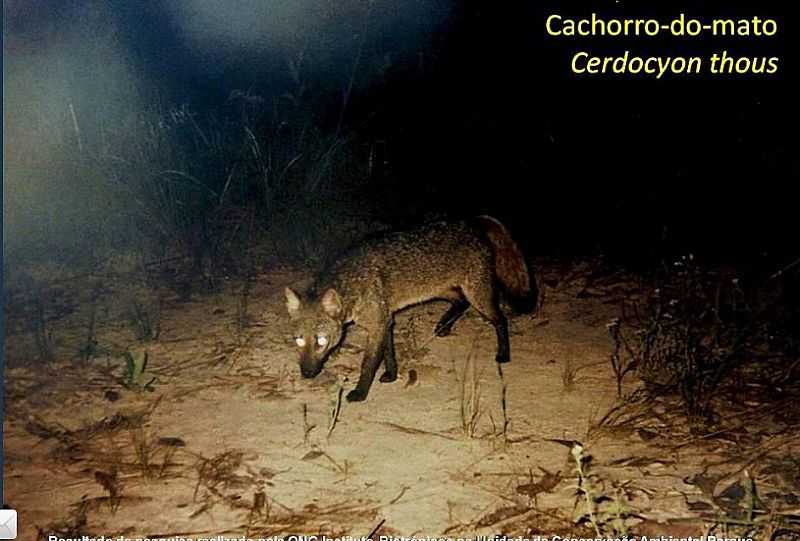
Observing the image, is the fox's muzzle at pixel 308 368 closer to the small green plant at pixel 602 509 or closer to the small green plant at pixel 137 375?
the small green plant at pixel 137 375

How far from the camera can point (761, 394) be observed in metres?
5.05

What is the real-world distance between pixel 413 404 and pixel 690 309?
2.28 meters

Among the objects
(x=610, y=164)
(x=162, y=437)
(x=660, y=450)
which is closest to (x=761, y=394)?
(x=660, y=450)

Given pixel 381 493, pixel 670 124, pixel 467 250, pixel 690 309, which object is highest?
pixel 670 124

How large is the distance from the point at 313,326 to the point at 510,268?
1634 millimetres

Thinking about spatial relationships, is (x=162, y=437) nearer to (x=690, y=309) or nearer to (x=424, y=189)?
(x=690, y=309)

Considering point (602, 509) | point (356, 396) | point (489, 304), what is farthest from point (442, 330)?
point (602, 509)

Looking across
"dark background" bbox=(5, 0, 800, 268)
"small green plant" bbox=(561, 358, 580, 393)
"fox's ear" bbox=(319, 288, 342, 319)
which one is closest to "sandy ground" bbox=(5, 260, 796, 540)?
"small green plant" bbox=(561, 358, 580, 393)

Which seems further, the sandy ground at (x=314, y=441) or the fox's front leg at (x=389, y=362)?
Answer: the fox's front leg at (x=389, y=362)

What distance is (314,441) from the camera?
14.7ft

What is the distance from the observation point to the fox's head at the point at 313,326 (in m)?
5.05

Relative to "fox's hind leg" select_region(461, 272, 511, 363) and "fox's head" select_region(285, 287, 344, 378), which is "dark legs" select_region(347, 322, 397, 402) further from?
"fox's hind leg" select_region(461, 272, 511, 363)

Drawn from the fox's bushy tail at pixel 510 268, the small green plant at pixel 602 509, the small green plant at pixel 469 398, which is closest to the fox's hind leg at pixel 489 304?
the small green plant at pixel 469 398

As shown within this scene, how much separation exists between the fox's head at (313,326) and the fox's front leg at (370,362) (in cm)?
25
